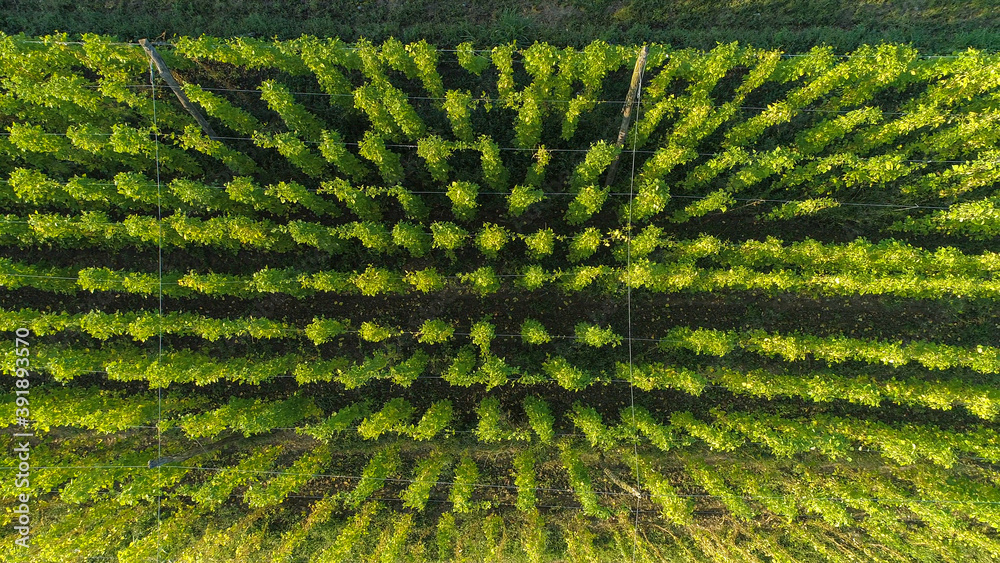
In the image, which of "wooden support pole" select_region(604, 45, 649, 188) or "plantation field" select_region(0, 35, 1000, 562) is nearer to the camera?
"wooden support pole" select_region(604, 45, 649, 188)

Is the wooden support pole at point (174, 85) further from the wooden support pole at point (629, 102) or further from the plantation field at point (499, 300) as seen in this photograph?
the wooden support pole at point (629, 102)

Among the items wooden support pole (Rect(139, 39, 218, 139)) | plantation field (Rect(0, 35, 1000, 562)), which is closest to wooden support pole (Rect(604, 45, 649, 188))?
plantation field (Rect(0, 35, 1000, 562))

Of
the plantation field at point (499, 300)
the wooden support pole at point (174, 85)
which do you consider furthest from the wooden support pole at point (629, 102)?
the wooden support pole at point (174, 85)

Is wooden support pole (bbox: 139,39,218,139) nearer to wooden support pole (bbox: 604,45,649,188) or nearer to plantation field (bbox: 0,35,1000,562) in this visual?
plantation field (bbox: 0,35,1000,562)

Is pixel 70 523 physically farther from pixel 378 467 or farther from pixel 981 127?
pixel 981 127

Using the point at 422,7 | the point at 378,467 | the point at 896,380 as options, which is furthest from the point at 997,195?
the point at 378,467

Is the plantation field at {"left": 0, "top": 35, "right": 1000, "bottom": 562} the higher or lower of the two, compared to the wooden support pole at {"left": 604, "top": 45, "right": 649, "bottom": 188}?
lower
